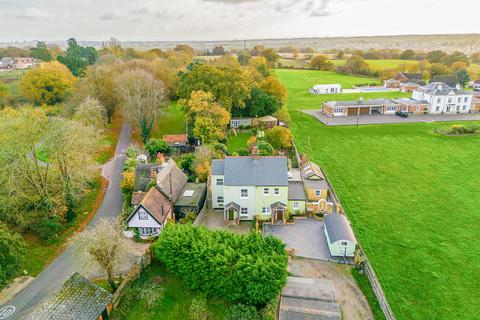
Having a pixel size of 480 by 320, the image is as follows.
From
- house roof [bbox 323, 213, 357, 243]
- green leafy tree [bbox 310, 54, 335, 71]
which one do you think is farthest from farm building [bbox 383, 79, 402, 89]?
house roof [bbox 323, 213, 357, 243]

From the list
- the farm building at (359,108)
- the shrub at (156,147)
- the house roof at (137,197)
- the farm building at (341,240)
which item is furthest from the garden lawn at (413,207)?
the shrub at (156,147)

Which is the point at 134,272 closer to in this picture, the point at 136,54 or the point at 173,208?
the point at 173,208

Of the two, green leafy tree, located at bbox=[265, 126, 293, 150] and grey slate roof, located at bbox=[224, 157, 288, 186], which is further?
green leafy tree, located at bbox=[265, 126, 293, 150]

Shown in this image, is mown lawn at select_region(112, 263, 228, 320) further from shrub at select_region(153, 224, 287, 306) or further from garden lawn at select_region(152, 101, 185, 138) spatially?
garden lawn at select_region(152, 101, 185, 138)

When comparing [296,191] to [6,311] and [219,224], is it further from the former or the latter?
[6,311]

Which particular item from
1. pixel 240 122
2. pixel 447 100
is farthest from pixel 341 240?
pixel 447 100
